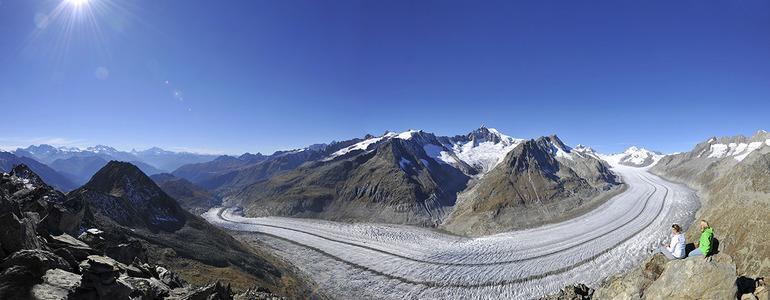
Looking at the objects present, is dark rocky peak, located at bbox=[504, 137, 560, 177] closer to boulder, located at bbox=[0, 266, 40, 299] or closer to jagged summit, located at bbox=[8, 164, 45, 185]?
jagged summit, located at bbox=[8, 164, 45, 185]

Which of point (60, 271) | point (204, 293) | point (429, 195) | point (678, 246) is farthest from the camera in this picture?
point (429, 195)

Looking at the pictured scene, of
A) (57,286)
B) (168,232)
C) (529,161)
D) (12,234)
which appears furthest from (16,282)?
(529,161)

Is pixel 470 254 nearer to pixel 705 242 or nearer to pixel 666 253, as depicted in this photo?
pixel 666 253

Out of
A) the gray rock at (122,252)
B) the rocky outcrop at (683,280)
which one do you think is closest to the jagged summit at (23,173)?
the gray rock at (122,252)

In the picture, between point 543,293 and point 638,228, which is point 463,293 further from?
point 638,228

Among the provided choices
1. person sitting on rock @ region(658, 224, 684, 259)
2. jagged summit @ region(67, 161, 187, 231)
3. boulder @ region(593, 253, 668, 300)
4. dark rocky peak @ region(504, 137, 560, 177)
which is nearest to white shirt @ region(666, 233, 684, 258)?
person sitting on rock @ region(658, 224, 684, 259)

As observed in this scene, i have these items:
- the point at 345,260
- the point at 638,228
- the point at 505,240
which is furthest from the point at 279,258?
the point at 638,228
